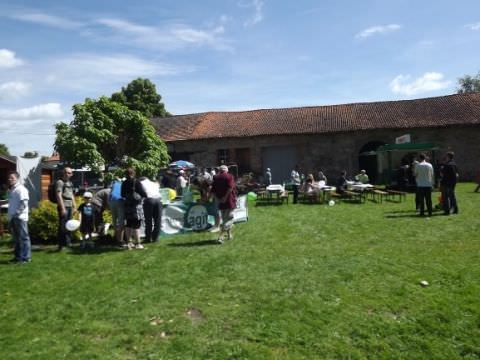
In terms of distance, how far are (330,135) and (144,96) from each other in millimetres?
21686

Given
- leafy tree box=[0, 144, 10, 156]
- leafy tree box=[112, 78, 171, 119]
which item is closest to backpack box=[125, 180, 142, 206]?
leafy tree box=[112, 78, 171, 119]

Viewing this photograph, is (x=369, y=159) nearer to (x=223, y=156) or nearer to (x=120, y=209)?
(x=223, y=156)

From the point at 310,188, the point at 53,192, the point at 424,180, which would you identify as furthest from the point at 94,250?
the point at 310,188

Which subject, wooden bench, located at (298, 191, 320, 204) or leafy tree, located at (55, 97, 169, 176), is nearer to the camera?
leafy tree, located at (55, 97, 169, 176)

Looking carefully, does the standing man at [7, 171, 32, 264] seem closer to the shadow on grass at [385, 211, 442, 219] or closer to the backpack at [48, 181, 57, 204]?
the backpack at [48, 181, 57, 204]

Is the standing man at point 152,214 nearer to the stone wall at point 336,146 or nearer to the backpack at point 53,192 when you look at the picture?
the backpack at point 53,192

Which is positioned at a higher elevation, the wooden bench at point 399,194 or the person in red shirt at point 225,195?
the person in red shirt at point 225,195

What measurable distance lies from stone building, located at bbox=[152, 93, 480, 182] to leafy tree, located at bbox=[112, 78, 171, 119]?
1065cm

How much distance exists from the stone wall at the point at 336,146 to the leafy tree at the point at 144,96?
40.6ft

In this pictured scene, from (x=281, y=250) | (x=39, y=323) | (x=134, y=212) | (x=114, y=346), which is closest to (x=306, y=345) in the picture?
(x=114, y=346)

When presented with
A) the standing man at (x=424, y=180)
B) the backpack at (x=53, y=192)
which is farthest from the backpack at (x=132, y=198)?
the standing man at (x=424, y=180)

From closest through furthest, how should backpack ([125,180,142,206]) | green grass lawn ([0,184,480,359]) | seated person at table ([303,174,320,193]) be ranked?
green grass lawn ([0,184,480,359]) → backpack ([125,180,142,206]) → seated person at table ([303,174,320,193])

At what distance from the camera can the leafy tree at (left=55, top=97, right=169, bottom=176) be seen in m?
14.2

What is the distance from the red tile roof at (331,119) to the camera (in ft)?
95.2
